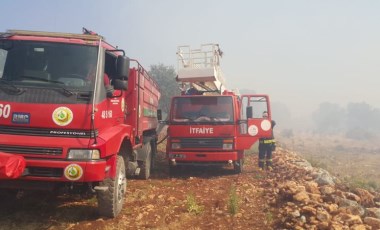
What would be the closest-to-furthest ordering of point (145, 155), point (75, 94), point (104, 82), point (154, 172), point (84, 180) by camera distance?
point (84, 180) < point (75, 94) < point (104, 82) < point (145, 155) < point (154, 172)

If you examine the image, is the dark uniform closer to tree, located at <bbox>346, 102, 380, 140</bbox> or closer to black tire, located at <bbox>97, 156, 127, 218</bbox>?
black tire, located at <bbox>97, 156, 127, 218</bbox>

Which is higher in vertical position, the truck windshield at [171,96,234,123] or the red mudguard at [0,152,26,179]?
the truck windshield at [171,96,234,123]

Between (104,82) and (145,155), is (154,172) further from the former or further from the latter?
(104,82)

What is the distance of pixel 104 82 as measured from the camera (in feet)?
17.9

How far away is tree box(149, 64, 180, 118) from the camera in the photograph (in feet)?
89.4

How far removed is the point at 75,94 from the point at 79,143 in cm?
75

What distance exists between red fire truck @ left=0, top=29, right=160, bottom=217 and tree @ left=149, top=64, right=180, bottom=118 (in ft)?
68.2

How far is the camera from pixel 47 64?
17.0ft

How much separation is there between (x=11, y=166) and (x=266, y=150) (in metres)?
8.48

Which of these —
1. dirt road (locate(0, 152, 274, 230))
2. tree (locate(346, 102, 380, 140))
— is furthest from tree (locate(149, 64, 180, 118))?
tree (locate(346, 102, 380, 140))

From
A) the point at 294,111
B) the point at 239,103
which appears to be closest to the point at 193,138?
the point at 239,103

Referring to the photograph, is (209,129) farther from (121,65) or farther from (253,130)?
(121,65)

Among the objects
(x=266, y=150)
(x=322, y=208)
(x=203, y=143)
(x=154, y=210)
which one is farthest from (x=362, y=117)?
(x=154, y=210)

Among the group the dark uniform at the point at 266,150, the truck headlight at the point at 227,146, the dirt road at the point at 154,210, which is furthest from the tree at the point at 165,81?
the dirt road at the point at 154,210
